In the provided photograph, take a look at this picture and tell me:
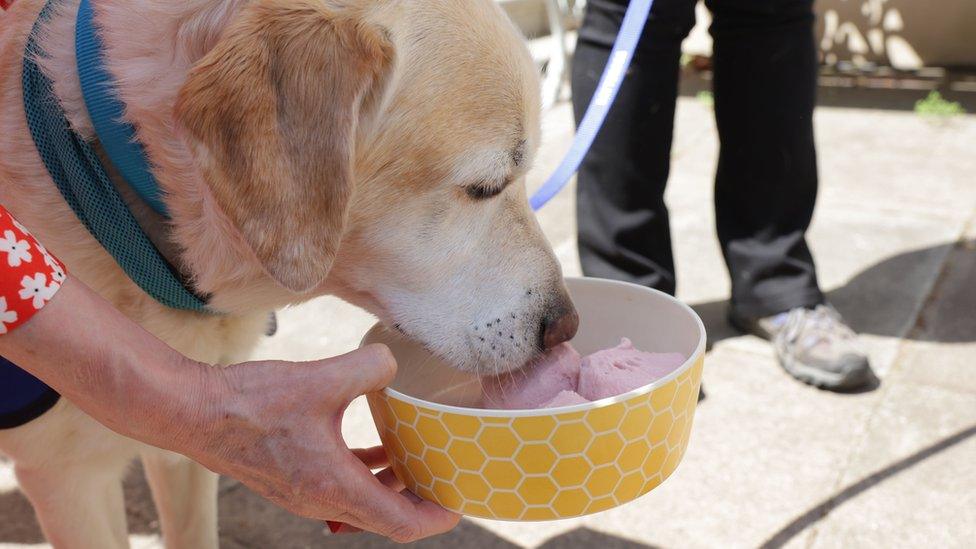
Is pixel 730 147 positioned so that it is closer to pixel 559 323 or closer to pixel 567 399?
pixel 559 323

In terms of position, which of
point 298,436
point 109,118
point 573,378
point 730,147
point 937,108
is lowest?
point 937,108

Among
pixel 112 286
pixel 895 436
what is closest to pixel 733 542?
pixel 895 436

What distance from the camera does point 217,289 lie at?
1642mm

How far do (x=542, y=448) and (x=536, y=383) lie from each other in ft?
0.91

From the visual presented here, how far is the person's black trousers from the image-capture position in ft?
9.31

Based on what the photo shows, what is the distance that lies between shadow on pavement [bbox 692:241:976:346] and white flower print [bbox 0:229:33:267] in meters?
2.49

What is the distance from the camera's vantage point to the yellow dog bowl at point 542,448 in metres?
1.32

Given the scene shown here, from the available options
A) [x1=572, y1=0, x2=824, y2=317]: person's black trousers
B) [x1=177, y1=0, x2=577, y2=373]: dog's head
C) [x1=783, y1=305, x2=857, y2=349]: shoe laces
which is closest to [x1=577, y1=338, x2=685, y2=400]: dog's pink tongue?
[x1=177, y1=0, x2=577, y2=373]: dog's head

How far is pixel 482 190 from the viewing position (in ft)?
5.32

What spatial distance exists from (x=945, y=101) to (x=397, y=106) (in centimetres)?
541

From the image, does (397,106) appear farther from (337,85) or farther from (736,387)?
(736,387)

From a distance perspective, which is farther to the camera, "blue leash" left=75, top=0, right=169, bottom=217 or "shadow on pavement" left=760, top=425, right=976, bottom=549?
"shadow on pavement" left=760, top=425, right=976, bottom=549

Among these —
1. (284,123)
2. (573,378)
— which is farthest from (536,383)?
(284,123)

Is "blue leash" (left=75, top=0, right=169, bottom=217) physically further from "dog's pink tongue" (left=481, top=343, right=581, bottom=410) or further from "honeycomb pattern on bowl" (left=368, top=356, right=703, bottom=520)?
"dog's pink tongue" (left=481, top=343, right=581, bottom=410)
